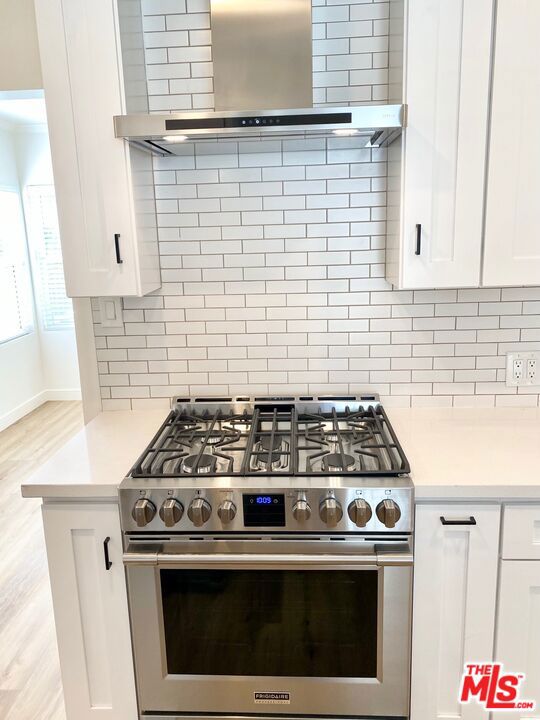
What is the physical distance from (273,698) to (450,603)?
64 centimetres

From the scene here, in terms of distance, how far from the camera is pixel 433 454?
182 centimetres

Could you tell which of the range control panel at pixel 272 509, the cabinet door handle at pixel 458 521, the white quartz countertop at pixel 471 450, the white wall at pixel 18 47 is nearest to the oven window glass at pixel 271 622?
the range control panel at pixel 272 509

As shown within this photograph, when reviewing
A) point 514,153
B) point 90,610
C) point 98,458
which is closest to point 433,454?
point 514,153

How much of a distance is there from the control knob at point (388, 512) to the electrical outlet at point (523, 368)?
3.07ft

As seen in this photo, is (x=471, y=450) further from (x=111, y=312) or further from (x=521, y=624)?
(x=111, y=312)

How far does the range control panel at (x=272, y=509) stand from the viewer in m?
1.60

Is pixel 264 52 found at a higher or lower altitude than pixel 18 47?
lower

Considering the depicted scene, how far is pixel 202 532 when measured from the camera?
1.68 m

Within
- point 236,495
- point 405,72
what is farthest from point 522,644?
point 405,72

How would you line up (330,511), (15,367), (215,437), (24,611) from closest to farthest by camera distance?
1. (330,511)
2. (215,437)
3. (24,611)
4. (15,367)

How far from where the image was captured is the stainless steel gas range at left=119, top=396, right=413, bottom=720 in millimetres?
1633

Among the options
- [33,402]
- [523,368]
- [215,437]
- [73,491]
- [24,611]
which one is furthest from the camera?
[33,402]

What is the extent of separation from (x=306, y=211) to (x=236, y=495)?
1.14m

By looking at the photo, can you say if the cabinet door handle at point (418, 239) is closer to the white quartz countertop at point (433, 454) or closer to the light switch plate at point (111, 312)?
the white quartz countertop at point (433, 454)
